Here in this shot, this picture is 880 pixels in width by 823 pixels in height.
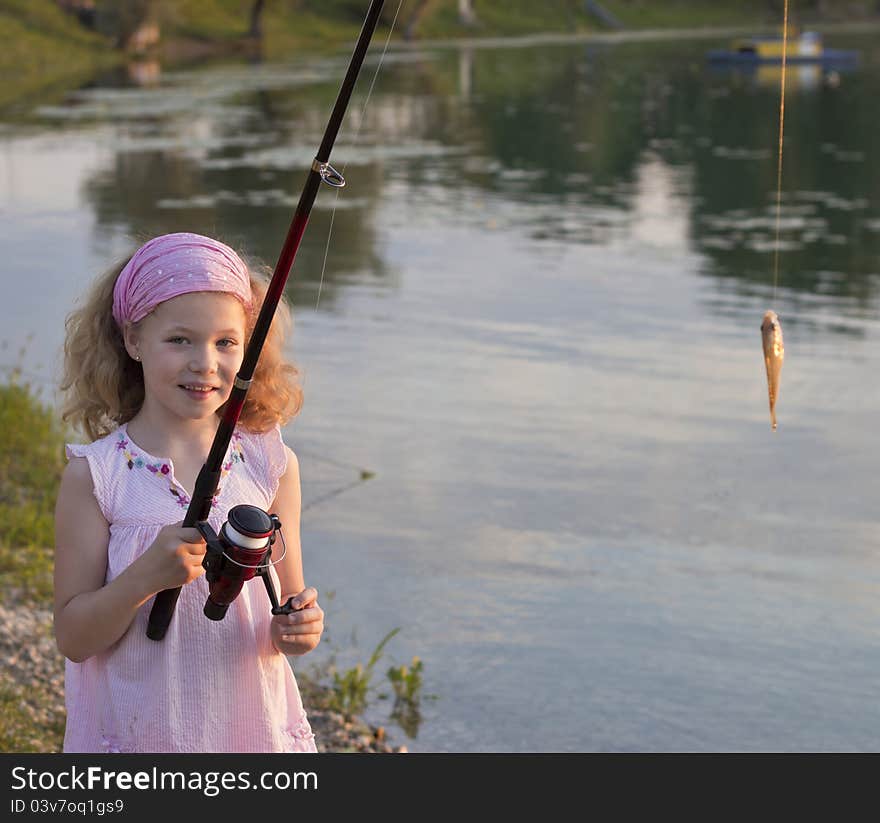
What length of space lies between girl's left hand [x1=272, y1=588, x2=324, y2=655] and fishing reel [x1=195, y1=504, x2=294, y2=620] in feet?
0.26

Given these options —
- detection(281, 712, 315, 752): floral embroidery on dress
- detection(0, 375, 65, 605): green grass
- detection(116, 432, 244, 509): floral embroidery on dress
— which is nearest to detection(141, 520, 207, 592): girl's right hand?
detection(116, 432, 244, 509): floral embroidery on dress

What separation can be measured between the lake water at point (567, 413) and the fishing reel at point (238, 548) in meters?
1.05

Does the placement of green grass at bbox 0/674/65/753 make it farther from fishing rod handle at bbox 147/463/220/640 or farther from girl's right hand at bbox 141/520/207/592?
girl's right hand at bbox 141/520/207/592

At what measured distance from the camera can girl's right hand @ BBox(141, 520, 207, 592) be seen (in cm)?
259

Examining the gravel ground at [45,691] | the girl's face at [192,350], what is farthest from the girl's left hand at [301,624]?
the gravel ground at [45,691]

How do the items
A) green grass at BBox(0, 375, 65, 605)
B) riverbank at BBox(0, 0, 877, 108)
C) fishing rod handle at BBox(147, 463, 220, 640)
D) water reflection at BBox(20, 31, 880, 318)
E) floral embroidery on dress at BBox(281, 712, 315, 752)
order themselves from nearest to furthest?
fishing rod handle at BBox(147, 463, 220, 640), floral embroidery on dress at BBox(281, 712, 315, 752), green grass at BBox(0, 375, 65, 605), water reflection at BBox(20, 31, 880, 318), riverbank at BBox(0, 0, 877, 108)

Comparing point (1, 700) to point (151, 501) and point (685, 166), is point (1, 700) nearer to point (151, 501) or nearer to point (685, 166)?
point (151, 501)

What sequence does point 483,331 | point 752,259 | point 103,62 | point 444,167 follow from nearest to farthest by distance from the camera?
point 483,331
point 752,259
point 444,167
point 103,62

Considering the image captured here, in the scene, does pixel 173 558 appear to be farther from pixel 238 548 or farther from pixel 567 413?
pixel 567 413

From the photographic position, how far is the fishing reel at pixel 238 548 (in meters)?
2.58

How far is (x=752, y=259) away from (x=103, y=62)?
3616cm
